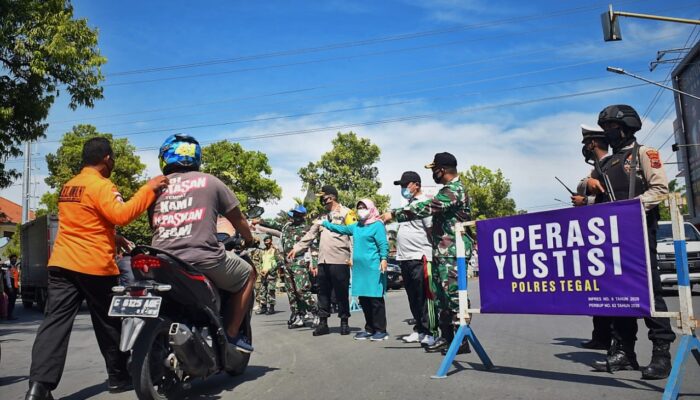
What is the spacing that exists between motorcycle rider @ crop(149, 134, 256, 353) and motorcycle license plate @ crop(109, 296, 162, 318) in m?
0.45

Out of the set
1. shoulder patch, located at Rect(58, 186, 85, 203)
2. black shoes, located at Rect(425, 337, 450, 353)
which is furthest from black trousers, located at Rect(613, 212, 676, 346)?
shoulder patch, located at Rect(58, 186, 85, 203)

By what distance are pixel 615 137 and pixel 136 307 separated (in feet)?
14.0

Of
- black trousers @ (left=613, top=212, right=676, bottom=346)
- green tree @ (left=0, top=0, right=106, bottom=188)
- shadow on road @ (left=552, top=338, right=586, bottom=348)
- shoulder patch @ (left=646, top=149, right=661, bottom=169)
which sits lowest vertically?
shadow on road @ (left=552, top=338, right=586, bottom=348)

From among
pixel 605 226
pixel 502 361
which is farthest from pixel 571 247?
pixel 502 361

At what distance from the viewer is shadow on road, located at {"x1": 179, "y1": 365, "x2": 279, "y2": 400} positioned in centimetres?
460

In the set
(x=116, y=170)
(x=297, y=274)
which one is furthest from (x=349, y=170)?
(x=297, y=274)

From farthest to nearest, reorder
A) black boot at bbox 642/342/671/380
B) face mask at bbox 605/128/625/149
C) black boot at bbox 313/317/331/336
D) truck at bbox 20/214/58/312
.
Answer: truck at bbox 20/214/58/312 < black boot at bbox 313/317/331/336 < face mask at bbox 605/128/625/149 < black boot at bbox 642/342/671/380

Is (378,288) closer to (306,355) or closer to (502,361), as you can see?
(306,355)

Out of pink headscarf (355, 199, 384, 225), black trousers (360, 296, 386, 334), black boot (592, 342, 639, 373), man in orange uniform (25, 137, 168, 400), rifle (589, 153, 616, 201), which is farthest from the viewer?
pink headscarf (355, 199, 384, 225)

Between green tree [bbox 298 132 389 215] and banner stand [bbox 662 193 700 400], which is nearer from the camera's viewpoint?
banner stand [bbox 662 193 700 400]

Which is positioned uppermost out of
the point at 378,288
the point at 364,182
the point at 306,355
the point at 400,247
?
the point at 364,182

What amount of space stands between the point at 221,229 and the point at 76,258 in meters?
1.20

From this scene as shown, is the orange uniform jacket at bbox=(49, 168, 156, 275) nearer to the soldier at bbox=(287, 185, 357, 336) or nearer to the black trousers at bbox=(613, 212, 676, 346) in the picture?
the black trousers at bbox=(613, 212, 676, 346)

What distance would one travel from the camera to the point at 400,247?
748 centimetres
